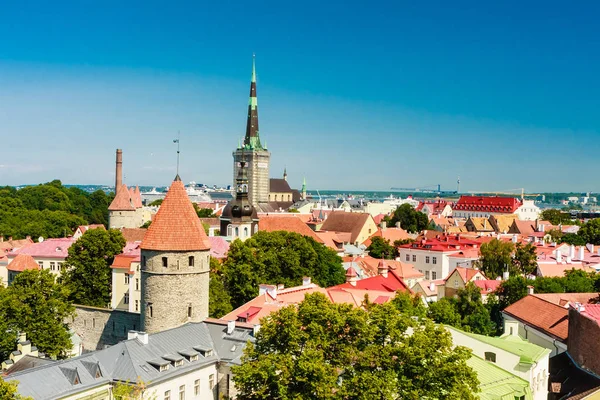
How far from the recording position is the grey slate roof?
82.6 ft

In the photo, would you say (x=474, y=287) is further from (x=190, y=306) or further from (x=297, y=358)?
(x=297, y=358)

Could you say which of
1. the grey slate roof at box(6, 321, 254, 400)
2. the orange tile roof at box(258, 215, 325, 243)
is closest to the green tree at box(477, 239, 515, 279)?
the orange tile roof at box(258, 215, 325, 243)

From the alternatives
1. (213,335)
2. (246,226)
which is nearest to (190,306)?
(213,335)

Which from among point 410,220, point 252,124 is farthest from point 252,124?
point 410,220

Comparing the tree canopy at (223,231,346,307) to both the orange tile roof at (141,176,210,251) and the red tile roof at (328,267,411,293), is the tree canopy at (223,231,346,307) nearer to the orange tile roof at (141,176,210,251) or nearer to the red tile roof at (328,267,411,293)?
the red tile roof at (328,267,411,293)

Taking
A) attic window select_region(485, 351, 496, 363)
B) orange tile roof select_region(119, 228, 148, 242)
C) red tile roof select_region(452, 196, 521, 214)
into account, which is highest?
red tile roof select_region(452, 196, 521, 214)

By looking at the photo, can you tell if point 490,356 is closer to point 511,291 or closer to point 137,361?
point 137,361

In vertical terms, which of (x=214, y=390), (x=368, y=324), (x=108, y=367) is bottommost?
(x=214, y=390)

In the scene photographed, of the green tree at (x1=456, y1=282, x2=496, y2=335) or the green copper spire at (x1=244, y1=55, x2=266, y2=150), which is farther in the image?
the green copper spire at (x1=244, y1=55, x2=266, y2=150)

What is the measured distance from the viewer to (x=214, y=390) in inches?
1207

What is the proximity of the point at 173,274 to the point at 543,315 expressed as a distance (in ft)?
75.8

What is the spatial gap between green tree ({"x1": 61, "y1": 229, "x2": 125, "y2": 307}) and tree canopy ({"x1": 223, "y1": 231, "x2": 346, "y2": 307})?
418 inches

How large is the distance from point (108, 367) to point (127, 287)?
2396cm

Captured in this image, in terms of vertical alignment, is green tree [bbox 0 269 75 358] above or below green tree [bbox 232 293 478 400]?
below
